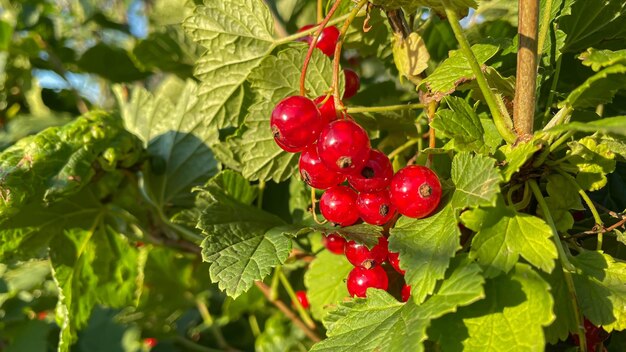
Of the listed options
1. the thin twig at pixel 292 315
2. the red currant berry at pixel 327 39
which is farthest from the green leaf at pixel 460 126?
the thin twig at pixel 292 315

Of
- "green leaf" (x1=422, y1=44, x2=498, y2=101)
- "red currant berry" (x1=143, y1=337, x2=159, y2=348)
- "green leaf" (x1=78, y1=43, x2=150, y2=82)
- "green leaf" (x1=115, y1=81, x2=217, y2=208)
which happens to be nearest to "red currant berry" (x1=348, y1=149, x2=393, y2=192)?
"green leaf" (x1=422, y1=44, x2=498, y2=101)

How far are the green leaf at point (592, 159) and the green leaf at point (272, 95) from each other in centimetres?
39

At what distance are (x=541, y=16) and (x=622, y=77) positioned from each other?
215 mm

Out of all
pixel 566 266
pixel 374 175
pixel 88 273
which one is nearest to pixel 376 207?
pixel 374 175

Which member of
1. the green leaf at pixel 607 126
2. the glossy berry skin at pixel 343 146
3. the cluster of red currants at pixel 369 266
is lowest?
the cluster of red currants at pixel 369 266

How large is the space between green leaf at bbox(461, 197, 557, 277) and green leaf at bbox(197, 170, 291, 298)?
0.28 m

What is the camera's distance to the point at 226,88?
3.46ft

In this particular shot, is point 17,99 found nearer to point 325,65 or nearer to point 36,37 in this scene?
point 36,37

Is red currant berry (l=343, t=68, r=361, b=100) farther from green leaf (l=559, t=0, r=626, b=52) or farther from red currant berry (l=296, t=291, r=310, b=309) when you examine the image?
red currant berry (l=296, t=291, r=310, b=309)

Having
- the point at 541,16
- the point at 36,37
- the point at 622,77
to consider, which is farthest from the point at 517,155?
the point at 36,37

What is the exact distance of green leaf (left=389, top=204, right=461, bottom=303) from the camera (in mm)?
669

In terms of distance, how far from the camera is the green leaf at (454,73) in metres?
0.77

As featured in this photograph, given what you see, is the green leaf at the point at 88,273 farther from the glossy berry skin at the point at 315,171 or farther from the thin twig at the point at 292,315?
the glossy berry skin at the point at 315,171

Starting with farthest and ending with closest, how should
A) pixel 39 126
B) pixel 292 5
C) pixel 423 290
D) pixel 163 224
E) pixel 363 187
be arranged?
pixel 39 126 < pixel 292 5 < pixel 163 224 < pixel 363 187 < pixel 423 290
